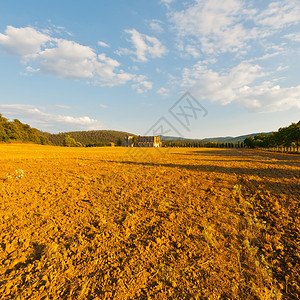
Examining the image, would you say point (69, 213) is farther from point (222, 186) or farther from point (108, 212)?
point (222, 186)

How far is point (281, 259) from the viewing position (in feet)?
13.6

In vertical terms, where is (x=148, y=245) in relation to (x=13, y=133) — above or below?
below

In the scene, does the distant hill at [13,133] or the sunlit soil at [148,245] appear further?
the distant hill at [13,133]

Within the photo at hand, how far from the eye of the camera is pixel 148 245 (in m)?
4.55

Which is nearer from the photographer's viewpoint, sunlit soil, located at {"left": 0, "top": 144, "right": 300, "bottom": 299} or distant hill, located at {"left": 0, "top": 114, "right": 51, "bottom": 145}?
Answer: sunlit soil, located at {"left": 0, "top": 144, "right": 300, "bottom": 299}

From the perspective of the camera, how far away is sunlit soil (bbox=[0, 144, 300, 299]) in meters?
3.38

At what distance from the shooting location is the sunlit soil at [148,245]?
3383mm

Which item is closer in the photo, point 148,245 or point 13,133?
point 148,245

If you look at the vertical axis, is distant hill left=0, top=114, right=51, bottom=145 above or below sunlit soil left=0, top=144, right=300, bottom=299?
above

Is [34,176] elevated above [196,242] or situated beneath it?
elevated above

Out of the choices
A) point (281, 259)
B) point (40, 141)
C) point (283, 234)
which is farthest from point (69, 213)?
point (40, 141)

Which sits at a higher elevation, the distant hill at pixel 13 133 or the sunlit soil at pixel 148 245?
the distant hill at pixel 13 133

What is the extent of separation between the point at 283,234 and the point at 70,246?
22.7 feet

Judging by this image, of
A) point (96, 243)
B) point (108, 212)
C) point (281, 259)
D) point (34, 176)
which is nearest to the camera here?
point (281, 259)
